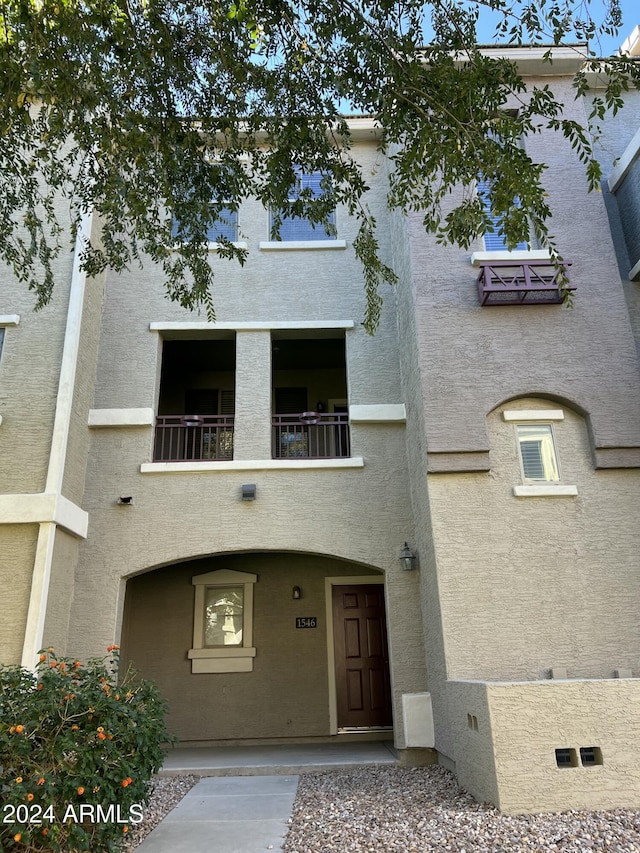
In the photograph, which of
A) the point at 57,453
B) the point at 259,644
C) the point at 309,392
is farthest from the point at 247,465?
the point at 309,392

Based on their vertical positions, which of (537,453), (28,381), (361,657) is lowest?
(361,657)

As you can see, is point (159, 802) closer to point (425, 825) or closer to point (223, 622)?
point (425, 825)

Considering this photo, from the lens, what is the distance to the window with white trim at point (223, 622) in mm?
9117

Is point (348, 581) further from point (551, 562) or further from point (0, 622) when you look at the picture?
point (0, 622)

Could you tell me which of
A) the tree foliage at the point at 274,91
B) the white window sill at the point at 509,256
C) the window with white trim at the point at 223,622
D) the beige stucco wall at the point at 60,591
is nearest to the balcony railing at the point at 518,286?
the white window sill at the point at 509,256

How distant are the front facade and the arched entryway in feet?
0.11

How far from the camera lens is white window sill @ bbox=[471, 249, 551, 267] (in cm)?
796

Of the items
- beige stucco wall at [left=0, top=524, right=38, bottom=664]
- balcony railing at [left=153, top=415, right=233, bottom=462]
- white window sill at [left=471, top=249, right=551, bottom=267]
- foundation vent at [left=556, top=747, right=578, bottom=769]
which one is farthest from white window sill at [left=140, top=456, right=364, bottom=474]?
foundation vent at [left=556, top=747, right=578, bottom=769]

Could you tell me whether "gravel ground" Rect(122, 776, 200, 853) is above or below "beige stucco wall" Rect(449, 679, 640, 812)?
below

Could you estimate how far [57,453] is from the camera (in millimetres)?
7344

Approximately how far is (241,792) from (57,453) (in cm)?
427

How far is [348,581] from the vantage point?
9672mm

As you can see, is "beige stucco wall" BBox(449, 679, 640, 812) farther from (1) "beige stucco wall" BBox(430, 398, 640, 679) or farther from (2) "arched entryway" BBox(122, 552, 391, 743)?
(2) "arched entryway" BBox(122, 552, 391, 743)

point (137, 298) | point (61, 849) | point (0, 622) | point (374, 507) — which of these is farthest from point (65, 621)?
point (137, 298)
